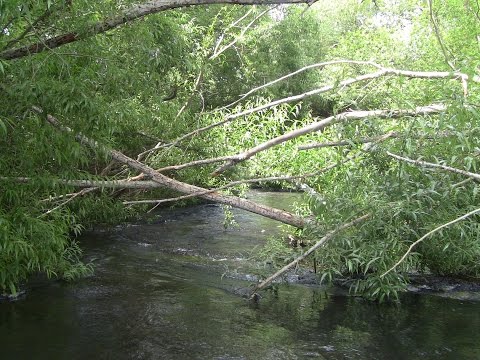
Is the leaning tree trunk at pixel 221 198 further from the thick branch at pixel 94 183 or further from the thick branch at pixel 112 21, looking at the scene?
the thick branch at pixel 112 21

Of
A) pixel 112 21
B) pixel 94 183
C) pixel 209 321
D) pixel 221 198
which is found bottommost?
pixel 209 321

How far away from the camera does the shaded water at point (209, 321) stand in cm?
454

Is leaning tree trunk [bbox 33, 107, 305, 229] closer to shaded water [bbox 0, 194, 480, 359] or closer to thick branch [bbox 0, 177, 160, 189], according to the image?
thick branch [bbox 0, 177, 160, 189]

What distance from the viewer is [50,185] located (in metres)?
4.94

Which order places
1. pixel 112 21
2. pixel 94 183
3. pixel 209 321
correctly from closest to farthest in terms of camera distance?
pixel 112 21
pixel 209 321
pixel 94 183

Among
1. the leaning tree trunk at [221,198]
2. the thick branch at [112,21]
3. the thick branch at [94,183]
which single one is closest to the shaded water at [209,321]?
the leaning tree trunk at [221,198]

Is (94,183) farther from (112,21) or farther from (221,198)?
(112,21)

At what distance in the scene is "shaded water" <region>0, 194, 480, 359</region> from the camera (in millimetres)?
4539

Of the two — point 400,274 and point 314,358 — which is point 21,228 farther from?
point 400,274

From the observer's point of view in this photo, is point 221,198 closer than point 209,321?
No

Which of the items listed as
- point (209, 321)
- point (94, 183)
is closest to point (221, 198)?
point (94, 183)

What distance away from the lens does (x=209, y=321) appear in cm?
527

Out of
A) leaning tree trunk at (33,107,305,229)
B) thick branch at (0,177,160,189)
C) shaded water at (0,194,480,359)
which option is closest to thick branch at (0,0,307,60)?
thick branch at (0,177,160,189)

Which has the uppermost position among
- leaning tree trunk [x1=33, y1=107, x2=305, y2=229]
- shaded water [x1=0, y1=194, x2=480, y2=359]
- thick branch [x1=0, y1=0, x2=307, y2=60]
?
thick branch [x1=0, y1=0, x2=307, y2=60]
